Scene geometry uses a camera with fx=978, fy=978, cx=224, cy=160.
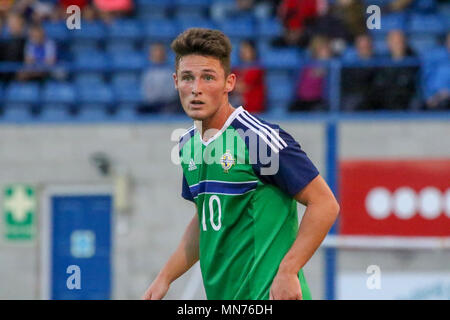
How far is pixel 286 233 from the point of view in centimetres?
427

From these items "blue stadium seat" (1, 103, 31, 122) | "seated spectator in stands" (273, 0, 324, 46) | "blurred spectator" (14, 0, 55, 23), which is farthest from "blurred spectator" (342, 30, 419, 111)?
"blurred spectator" (14, 0, 55, 23)

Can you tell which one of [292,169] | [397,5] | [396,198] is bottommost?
[396,198]

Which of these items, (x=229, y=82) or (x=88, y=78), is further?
(x=88, y=78)

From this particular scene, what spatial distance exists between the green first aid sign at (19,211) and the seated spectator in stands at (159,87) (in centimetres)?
183

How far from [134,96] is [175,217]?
73.3 inches

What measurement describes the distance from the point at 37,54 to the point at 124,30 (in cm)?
144

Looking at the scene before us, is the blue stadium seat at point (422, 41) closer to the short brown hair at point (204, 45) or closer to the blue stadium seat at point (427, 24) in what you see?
the blue stadium seat at point (427, 24)

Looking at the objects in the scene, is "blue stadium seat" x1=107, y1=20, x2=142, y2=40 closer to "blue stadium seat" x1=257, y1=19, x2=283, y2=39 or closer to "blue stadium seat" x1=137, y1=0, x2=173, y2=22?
"blue stadium seat" x1=137, y1=0, x2=173, y2=22

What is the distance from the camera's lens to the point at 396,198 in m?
11.3

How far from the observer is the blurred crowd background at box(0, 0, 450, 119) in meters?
11.4

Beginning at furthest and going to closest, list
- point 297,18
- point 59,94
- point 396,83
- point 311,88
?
point 59,94 → point 297,18 → point 311,88 → point 396,83

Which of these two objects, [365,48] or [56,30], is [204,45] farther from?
[56,30]

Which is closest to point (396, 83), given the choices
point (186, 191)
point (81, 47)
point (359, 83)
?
point (359, 83)

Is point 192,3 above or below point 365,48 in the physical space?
above
